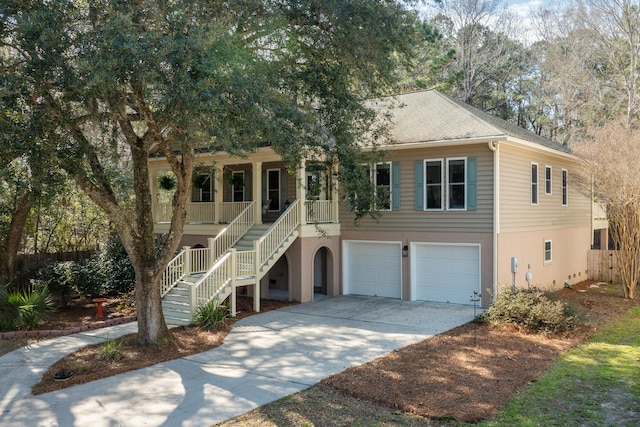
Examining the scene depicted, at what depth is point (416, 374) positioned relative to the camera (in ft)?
27.8

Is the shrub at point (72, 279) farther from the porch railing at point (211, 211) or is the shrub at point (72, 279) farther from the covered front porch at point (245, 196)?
the covered front porch at point (245, 196)

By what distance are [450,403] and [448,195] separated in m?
8.65

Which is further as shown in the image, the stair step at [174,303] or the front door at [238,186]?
the front door at [238,186]

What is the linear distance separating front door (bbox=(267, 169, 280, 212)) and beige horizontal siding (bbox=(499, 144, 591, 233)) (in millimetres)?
8008

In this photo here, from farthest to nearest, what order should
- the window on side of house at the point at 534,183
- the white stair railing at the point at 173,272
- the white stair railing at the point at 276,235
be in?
the window on side of house at the point at 534,183, the white stair railing at the point at 276,235, the white stair railing at the point at 173,272

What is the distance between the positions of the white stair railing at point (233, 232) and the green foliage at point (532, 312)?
7687 millimetres

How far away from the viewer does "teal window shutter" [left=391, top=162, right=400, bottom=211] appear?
15.9 metres

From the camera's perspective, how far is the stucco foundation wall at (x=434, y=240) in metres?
14.3

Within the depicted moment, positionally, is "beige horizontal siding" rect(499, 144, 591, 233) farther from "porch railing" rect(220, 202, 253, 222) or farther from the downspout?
"porch railing" rect(220, 202, 253, 222)

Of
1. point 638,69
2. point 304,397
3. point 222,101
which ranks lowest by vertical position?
point 304,397

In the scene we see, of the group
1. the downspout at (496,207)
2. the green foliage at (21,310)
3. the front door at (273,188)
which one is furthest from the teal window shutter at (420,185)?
the green foliage at (21,310)

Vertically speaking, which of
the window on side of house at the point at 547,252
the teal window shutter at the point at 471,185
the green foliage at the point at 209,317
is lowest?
the green foliage at the point at 209,317

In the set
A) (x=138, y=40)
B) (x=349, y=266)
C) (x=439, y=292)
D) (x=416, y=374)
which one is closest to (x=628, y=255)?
(x=439, y=292)

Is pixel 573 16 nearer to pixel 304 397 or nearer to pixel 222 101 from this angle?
pixel 222 101
